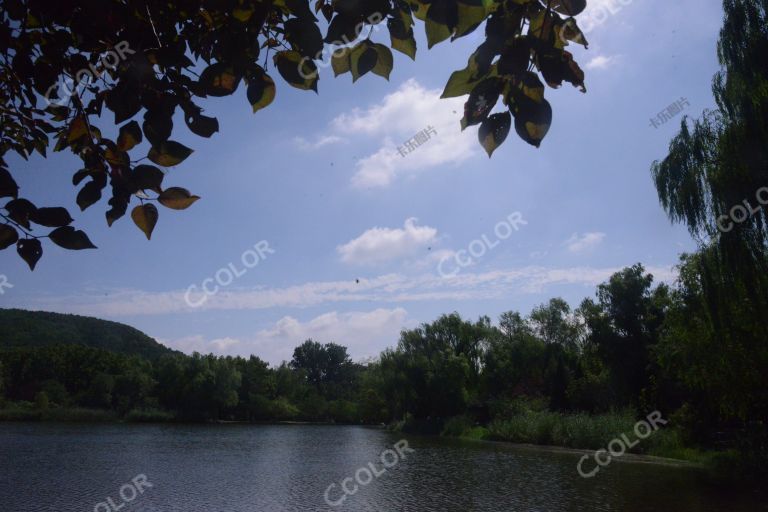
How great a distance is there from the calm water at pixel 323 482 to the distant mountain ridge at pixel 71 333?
64.8 m

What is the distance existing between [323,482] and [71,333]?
9117 centimetres

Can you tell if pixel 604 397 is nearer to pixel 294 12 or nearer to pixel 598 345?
pixel 598 345

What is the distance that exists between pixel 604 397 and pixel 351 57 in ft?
117

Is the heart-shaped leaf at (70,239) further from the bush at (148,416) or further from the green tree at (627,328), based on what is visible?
the bush at (148,416)

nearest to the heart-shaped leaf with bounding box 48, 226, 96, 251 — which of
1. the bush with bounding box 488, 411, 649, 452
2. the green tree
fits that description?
the bush with bounding box 488, 411, 649, 452

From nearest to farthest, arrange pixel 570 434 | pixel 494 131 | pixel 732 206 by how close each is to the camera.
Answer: pixel 494 131 < pixel 732 206 < pixel 570 434

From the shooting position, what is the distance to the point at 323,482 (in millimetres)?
18734

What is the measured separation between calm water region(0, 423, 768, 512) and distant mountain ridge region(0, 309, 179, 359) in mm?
64825

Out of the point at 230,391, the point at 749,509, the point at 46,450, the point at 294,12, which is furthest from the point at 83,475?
the point at 230,391

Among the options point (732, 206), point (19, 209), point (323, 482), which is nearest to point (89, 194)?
point (19, 209)

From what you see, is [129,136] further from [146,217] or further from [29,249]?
[29,249]

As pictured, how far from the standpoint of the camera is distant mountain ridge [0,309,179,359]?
277 feet

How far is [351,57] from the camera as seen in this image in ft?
4.66

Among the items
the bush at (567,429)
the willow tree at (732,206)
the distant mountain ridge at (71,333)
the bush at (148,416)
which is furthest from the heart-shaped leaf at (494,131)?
the distant mountain ridge at (71,333)
